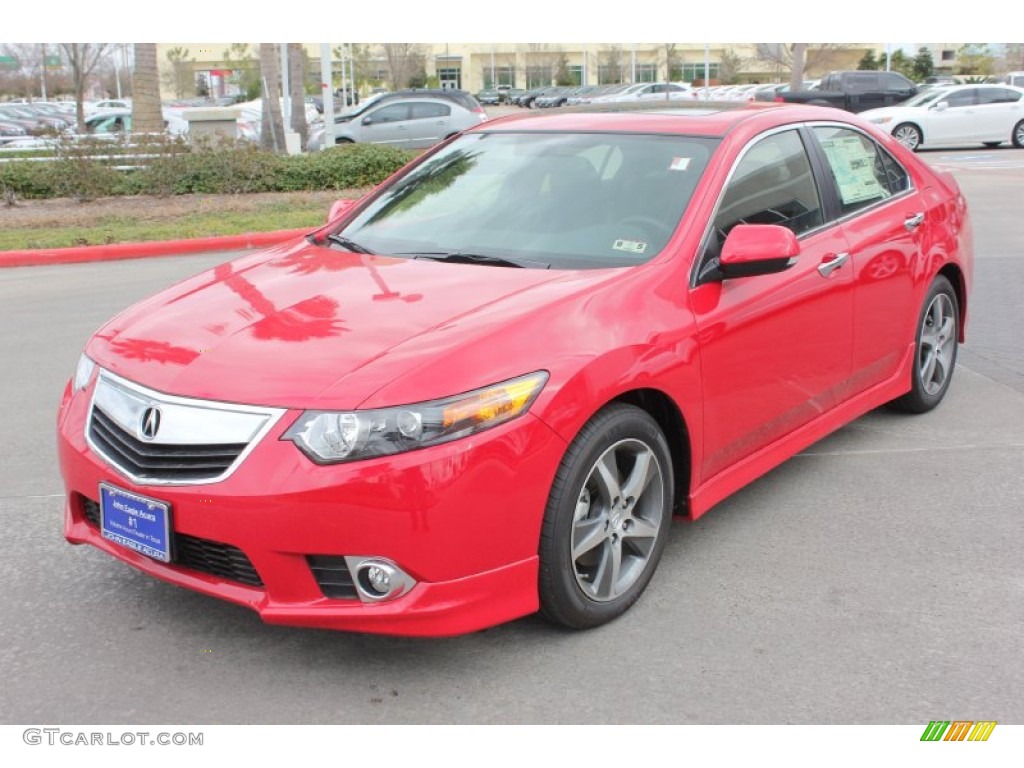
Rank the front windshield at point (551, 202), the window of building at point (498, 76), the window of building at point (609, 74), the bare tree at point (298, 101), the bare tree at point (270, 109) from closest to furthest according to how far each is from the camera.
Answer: the front windshield at point (551, 202) → the bare tree at point (270, 109) → the bare tree at point (298, 101) → the window of building at point (609, 74) → the window of building at point (498, 76)

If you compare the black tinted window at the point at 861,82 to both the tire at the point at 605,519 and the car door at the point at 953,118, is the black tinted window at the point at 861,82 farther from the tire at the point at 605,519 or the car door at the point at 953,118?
the tire at the point at 605,519

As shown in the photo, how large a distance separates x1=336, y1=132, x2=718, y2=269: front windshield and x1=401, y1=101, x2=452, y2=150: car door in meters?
20.3

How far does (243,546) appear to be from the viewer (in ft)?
10.4

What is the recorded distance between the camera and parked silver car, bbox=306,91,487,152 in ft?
81.5

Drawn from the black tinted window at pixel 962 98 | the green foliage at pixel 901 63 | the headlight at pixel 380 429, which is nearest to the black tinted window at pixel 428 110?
the black tinted window at pixel 962 98

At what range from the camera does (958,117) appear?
26.3m

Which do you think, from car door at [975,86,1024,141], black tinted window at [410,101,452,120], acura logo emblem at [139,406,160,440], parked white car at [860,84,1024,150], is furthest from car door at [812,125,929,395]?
car door at [975,86,1024,141]

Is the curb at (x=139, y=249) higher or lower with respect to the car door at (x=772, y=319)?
lower

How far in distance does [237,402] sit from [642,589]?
151cm

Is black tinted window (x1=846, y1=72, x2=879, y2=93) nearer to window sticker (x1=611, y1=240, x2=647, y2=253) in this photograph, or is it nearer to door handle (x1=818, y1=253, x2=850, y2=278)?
door handle (x1=818, y1=253, x2=850, y2=278)

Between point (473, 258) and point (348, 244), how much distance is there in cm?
71

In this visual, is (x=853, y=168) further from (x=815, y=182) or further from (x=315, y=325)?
(x=315, y=325)

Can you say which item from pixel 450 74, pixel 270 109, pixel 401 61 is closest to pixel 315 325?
pixel 270 109

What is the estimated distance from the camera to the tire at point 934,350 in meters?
5.69
